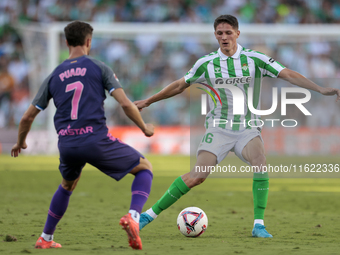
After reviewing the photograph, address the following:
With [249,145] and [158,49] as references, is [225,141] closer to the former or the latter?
[249,145]

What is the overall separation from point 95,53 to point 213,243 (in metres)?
18.1

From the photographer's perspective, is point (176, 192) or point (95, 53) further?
point (95, 53)

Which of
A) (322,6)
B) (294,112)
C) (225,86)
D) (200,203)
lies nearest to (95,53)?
(294,112)

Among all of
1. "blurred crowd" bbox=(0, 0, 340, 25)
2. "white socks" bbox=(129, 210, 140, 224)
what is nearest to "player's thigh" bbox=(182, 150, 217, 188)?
"white socks" bbox=(129, 210, 140, 224)

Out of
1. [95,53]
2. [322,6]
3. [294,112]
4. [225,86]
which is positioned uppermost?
[322,6]

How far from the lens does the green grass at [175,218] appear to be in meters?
5.09

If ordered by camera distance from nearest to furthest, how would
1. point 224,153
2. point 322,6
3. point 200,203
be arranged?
point 224,153 < point 200,203 < point 322,6

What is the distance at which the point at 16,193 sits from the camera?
1037cm

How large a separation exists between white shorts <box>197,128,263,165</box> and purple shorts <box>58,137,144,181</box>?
137 cm

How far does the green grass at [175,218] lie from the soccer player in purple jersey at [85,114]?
742 mm

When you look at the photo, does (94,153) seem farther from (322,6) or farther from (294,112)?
(322,6)

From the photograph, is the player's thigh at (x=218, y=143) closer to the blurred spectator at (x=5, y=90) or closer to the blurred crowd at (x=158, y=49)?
the blurred crowd at (x=158, y=49)

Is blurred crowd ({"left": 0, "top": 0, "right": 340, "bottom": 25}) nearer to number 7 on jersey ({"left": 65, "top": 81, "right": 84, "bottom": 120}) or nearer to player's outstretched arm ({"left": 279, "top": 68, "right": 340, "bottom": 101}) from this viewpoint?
player's outstretched arm ({"left": 279, "top": 68, "right": 340, "bottom": 101})

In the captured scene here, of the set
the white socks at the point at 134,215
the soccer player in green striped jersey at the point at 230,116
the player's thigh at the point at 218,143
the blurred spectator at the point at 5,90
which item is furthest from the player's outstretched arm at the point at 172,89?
the blurred spectator at the point at 5,90
